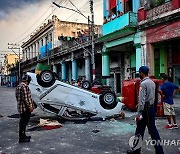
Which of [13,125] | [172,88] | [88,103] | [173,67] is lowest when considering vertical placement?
[13,125]

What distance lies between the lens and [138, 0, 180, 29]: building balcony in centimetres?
1372

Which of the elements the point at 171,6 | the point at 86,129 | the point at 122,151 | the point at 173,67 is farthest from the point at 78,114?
the point at 173,67

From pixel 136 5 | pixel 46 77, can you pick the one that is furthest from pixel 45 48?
pixel 46 77

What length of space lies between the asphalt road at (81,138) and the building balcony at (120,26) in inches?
377

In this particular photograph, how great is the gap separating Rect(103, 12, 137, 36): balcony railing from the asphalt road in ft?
32.3

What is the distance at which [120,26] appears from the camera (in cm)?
1778

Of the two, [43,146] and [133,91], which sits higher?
[133,91]

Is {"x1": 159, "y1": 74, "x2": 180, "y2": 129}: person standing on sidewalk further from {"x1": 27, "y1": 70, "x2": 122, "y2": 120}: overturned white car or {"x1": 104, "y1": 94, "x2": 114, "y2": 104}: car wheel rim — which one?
{"x1": 27, "y1": 70, "x2": 122, "y2": 120}: overturned white car

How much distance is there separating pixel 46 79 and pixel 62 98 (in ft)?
2.92

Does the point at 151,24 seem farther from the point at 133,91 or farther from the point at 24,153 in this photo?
the point at 24,153

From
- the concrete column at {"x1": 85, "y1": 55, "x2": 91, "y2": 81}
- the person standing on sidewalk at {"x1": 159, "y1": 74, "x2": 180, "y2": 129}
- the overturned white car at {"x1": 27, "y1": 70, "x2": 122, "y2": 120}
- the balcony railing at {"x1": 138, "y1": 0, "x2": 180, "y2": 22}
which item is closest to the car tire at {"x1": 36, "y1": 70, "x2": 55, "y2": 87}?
the overturned white car at {"x1": 27, "y1": 70, "x2": 122, "y2": 120}

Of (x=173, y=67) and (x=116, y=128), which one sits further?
(x=173, y=67)

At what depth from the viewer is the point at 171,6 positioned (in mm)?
14062

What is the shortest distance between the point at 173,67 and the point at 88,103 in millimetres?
10466
